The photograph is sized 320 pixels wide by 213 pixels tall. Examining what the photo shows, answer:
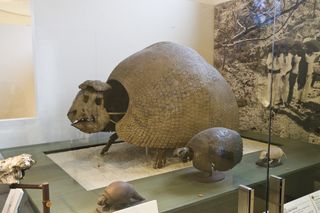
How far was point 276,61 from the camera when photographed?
63.8 inches

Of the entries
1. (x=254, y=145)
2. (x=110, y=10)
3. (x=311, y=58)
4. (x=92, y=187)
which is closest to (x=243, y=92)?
(x=254, y=145)

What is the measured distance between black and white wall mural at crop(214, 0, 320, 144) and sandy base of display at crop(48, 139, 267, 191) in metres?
0.31

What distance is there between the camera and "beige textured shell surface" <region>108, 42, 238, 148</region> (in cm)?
169

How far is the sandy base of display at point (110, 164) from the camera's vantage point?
5.17 feet

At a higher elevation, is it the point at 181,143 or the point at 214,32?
the point at 214,32

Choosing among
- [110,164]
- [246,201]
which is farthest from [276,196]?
[110,164]

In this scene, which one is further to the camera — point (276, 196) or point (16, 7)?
point (16, 7)

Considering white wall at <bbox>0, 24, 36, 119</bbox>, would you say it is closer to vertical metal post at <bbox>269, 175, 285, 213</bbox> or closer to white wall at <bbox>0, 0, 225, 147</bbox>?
white wall at <bbox>0, 0, 225, 147</bbox>

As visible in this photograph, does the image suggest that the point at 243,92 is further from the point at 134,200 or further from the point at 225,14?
the point at 134,200

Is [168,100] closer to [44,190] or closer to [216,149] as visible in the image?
[216,149]

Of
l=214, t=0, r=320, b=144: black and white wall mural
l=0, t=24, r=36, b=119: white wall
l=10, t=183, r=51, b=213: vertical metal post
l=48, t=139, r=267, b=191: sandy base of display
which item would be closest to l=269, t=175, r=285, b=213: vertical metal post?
l=214, t=0, r=320, b=144: black and white wall mural

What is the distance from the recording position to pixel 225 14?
2797 mm

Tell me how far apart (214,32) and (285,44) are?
1379 millimetres

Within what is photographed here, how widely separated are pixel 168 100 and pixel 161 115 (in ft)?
0.32
